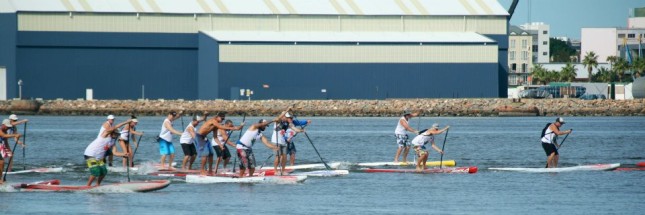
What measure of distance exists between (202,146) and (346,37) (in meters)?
69.4

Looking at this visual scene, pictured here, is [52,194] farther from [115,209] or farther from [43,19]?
[43,19]

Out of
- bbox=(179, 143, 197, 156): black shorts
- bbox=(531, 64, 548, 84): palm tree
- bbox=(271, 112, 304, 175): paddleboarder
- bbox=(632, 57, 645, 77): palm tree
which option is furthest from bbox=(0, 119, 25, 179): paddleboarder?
bbox=(531, 64, 548, 84): palm tree

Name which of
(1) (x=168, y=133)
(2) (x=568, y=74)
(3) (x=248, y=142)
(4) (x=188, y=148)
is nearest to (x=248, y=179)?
(3) (x=248, y=142)

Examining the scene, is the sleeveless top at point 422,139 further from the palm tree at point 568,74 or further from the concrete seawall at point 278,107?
the palm tree at point 568,74

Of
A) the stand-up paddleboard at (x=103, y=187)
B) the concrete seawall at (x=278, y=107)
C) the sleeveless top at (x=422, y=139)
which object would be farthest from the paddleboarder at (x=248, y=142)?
the concrete seawall at (x=278, y=107)

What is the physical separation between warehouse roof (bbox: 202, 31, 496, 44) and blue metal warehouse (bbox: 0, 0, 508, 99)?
3.9 inches

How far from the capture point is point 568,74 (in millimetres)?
164875

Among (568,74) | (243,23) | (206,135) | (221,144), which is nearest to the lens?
(206,135)

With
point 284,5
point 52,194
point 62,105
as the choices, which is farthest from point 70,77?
point 52,194

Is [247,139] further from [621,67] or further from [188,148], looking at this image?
[621,67]

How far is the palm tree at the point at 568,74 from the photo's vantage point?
16475cm

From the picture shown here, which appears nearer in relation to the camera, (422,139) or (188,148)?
(188,148)

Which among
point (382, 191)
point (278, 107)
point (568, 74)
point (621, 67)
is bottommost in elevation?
point (382, 191)

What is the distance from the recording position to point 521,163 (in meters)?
47.0
